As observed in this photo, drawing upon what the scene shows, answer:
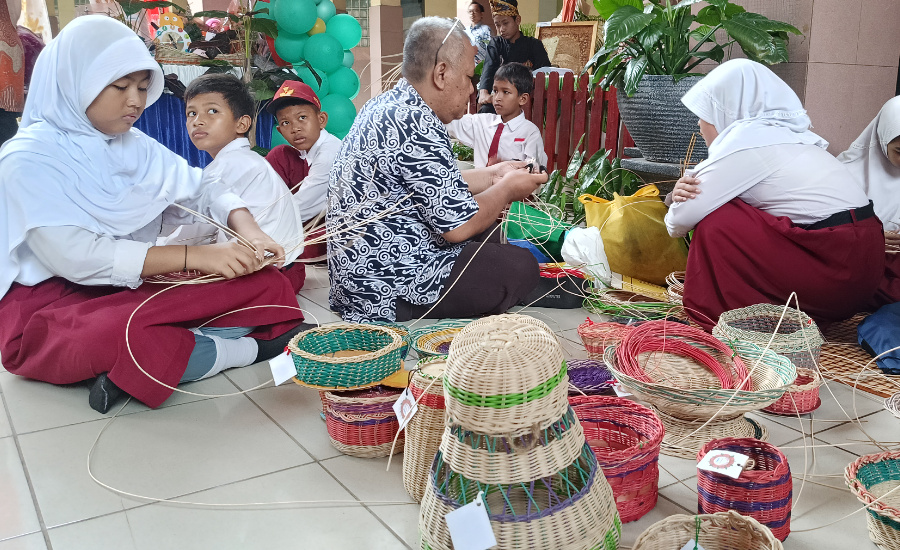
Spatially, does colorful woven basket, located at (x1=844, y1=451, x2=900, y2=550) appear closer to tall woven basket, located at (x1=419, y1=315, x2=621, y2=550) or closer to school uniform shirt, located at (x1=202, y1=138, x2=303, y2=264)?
tall woven basket, located at (x1=419, y1=315, x2=621, y2=550)

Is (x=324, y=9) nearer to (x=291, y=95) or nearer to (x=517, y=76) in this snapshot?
(x=517, y=76)

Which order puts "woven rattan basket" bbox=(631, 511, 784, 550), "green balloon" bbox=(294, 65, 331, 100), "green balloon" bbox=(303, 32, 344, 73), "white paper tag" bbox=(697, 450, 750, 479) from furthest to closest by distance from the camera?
"green balloon" bbox=(294, 65, 331, 100) < "green balloon" bbox=(303, 32, 344, 73) < "white paper tag" bbox=(697, 450, 750, 479) < "woven rattan basket" bbox=(631, 511, 784, 550)

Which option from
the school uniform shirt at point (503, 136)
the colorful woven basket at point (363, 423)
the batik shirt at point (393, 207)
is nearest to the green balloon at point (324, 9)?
the school uniform shirt at point (503, 136)

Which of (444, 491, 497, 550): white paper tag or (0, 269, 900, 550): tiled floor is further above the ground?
(444, 491, 497, 550): white paper tag

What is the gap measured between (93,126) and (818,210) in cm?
244

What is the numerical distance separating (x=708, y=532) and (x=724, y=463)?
0.51 feet

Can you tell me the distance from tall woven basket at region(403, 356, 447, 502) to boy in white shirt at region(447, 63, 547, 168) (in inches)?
118

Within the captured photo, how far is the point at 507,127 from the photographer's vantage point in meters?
4.54

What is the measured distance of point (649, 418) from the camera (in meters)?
1.71

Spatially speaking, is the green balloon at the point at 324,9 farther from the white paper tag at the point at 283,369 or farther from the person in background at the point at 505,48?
the white paper tag at the point at 283,369

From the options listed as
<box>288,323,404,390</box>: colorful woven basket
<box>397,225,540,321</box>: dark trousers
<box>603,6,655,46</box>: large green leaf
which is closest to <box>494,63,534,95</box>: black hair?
<box>603,6,655,46</box>: large green leaf

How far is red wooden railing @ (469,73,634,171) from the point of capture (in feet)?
17.4

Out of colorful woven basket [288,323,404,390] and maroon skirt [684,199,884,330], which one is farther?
maroon skirt [684,199,884,330]

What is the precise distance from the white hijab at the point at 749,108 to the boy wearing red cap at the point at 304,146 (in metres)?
1.85
